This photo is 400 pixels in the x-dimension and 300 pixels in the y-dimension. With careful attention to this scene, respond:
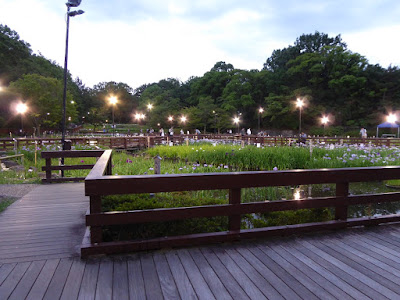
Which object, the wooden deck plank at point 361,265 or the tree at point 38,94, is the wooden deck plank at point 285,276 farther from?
the tree at point 38,94

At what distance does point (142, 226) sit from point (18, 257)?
1304mm

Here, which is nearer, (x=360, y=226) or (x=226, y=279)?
(x=226, y=279)

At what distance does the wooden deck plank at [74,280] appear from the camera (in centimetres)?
230

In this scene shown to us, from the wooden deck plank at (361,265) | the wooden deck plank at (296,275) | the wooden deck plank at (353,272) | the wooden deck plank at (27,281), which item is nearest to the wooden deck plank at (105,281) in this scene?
the wooden deck plank at (27,281)

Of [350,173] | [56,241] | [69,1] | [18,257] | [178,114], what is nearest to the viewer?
[18,257]

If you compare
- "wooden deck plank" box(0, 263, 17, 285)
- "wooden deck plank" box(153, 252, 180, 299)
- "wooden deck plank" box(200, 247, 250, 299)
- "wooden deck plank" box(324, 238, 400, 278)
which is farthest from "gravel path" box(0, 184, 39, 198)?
"wooden deck plank" box(324, 238, 400, 278)

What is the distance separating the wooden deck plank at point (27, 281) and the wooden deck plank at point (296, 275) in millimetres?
2238

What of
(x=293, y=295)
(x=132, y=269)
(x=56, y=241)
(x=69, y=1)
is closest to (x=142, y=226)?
(x=132, y=269)

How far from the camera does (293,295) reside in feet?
7.65

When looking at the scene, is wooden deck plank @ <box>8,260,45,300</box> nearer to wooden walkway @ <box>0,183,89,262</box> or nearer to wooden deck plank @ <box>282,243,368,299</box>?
wooden walkway @ <box>0,183,89,262</box>

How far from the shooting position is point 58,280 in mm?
2523

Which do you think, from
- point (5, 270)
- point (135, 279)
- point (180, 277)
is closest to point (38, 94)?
point (5, 270)

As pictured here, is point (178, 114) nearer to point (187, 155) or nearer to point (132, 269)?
point (187, 155)

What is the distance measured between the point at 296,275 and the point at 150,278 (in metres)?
1.35
